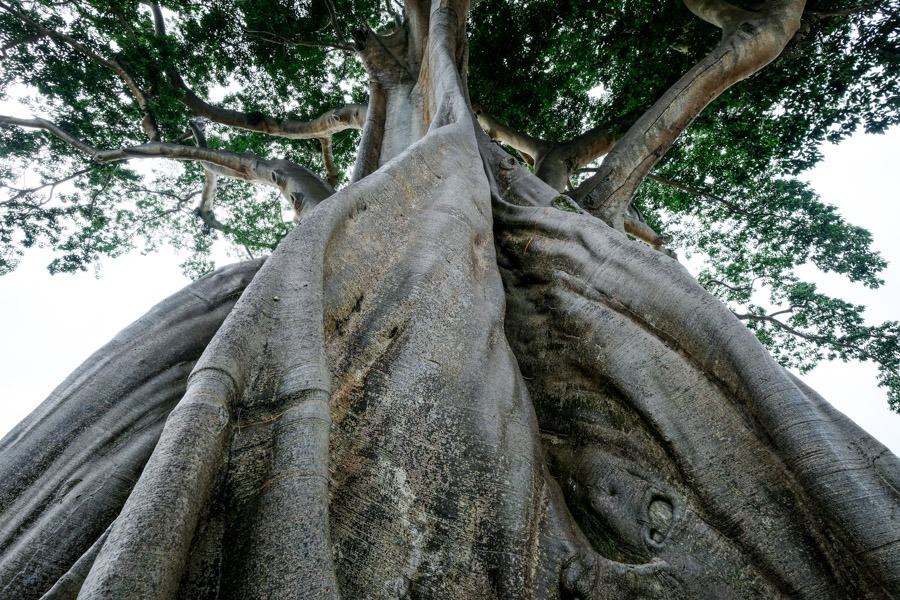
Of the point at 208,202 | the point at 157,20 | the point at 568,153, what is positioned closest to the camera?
the point at 568,153

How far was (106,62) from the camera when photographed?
206 inches

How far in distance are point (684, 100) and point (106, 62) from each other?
19.2 feet

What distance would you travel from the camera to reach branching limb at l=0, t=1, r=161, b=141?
195 inches

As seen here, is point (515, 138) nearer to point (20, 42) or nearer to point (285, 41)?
point (285, 41)

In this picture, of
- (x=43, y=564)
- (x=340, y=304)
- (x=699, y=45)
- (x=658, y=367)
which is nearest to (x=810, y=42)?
(x=699, y=45)

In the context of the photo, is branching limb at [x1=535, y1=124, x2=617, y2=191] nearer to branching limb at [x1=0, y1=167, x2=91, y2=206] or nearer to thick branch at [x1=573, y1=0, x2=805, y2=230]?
thick branch at [x1=573, y1=0, x2=805, y2=230]

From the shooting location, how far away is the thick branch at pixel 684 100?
3689mm

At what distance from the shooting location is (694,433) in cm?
169

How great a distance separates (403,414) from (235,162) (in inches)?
191

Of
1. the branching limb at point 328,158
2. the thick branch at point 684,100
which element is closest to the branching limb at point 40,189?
the branching limb at point 328,158

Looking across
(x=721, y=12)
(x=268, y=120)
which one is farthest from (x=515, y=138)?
(x=268, y=120)

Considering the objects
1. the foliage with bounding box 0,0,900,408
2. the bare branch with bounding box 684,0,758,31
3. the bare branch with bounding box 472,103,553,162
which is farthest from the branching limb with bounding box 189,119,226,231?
the bare branch with bounding box 684,0,758,31

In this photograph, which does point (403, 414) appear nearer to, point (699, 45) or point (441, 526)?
point (441, 526)

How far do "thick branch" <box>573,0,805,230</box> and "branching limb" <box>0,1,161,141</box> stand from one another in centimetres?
493
